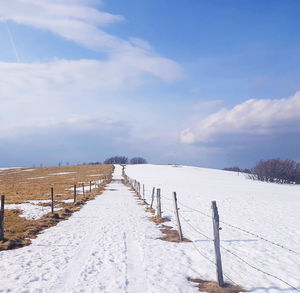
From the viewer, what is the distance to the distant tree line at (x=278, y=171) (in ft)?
271

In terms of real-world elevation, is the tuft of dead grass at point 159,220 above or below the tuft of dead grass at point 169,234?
below

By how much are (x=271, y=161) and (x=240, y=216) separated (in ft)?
258

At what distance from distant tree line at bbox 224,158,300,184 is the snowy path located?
80.6m

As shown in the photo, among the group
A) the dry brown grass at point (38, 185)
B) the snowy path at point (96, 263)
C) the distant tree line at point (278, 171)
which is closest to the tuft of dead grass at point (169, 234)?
the snowy path at point (96, 263)

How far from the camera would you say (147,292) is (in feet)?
20.9

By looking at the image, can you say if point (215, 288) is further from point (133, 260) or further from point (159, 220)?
point (159, 220)

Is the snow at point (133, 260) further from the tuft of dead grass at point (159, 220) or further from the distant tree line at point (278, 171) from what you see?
the distant tree line at point (278, 171)

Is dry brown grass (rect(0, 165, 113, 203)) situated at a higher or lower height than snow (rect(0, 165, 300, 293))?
lower

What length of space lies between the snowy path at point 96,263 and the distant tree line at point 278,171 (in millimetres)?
80595

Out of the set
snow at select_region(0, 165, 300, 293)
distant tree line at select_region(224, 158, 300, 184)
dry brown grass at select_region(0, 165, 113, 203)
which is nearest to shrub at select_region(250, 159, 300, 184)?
distant tree line at select_region(224, 158, 300, 184)

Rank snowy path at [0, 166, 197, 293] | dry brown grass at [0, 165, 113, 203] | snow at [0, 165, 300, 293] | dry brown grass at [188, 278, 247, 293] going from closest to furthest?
dry brown grass at [188, 278, 247, 293] < snowy path at [0, 166, 197, 293] < snow at [0, 165, 300, 293] < dry brown grass at [0, 165, 113, 203]

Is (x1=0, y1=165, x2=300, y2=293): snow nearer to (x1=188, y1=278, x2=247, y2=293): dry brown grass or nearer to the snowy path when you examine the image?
the snowy path

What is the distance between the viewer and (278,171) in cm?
8369

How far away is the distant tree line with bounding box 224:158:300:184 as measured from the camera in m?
82.6
